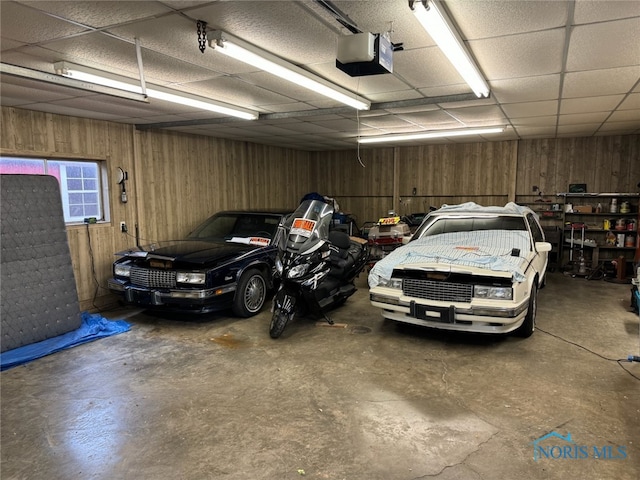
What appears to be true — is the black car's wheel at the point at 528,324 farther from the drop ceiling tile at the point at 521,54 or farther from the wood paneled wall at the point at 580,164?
the wood paneled wall at the point at 580,164

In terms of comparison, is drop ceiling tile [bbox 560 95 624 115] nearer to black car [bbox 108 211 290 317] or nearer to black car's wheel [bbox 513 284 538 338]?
black car's wheel [bbox 513 284 538 338]

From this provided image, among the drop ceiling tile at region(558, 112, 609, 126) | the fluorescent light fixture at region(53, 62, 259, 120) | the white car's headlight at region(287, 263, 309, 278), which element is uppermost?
the drop ceiling tile at region(558, 112, 609, 126)

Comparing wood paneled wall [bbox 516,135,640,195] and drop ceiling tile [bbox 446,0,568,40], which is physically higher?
drop ceiling tile [bbox 446,0,568,40]

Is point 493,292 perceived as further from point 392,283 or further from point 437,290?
point 392,283

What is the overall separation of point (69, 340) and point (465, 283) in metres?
4.37

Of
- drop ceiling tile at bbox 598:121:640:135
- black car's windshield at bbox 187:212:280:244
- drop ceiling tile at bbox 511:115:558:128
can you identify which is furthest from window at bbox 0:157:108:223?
drop ceiling tile at bbox 598:121:640:135

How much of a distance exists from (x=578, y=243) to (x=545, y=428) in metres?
6.62

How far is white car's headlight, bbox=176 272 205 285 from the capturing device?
4934 millimetres

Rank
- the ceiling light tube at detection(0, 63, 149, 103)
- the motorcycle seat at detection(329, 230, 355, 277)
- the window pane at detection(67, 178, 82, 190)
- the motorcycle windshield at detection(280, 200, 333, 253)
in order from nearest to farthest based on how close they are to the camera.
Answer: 1. the ceiling light tube at detection(0, 63, 149, 103)
2. the motorcycle windshield at detection(280, 200, 333, 253)
3. the motorcycle seat at detection(329, 230, 355, 277)
4. the window pane at detection(67, 178, 82, 190)

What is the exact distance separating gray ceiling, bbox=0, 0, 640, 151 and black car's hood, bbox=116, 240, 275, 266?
6.08 feet

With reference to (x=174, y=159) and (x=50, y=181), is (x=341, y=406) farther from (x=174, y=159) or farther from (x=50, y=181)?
(x=174, y=159)

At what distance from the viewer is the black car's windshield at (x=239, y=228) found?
20.3ft

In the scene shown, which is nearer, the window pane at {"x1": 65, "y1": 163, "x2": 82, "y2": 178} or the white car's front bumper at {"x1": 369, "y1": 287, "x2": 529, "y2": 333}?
the white car's front bumper at {"x1": 369, "y1": 287, "x2": 529, "y2": 333}

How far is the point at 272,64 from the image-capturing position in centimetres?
337
